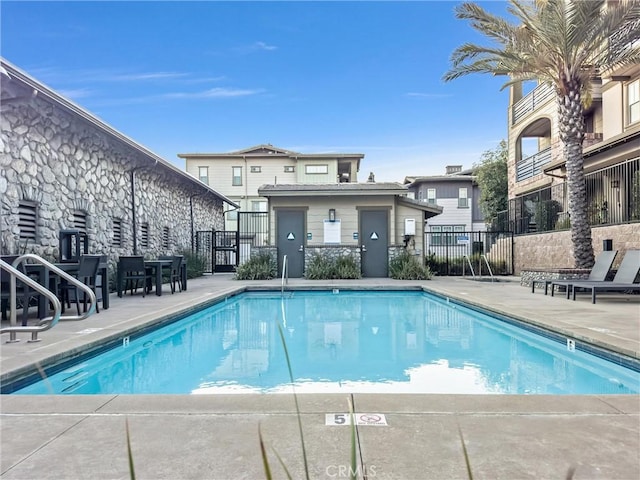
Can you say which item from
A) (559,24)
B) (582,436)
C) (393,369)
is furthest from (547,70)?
(582,436)

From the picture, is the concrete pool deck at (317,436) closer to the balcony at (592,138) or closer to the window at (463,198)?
the balcony at (592,138)

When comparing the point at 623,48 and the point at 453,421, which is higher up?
the point at 623,48

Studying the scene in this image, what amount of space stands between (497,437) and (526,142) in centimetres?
2534

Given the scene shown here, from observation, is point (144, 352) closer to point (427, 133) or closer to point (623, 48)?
point (623, 48)

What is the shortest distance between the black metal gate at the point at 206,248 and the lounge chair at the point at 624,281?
47.4 feet

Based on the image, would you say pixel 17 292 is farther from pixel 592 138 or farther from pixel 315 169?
pixel 315 169

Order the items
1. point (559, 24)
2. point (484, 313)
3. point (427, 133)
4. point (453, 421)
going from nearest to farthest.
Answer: point (453, 421) < point (484, 313) < point (559, 24) < point (427, 133)

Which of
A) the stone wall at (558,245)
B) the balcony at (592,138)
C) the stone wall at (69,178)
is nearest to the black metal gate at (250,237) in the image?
the stone wall at (69,178)

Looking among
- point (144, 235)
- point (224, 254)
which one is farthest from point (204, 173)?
point (144, 235)

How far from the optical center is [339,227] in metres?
15.2

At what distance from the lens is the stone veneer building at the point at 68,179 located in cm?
704

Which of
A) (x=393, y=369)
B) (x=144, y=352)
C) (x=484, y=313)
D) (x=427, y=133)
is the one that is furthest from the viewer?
(x=427, y=133)

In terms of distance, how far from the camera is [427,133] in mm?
25328

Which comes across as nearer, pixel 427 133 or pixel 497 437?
pixel 497 437
